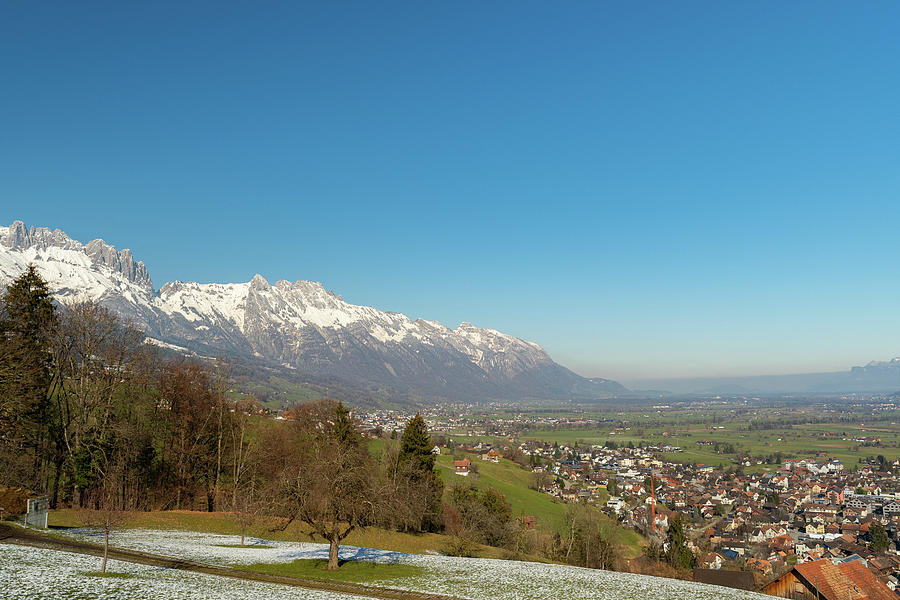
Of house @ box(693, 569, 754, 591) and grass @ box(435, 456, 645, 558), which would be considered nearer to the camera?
house @ box(693, 569, 754, 591)

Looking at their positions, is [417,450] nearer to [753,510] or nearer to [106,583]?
[106,583]

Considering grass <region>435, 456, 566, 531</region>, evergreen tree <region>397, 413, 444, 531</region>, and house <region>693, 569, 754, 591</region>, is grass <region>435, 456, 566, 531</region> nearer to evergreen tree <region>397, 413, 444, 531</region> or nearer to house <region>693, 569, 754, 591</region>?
evergreen tree <region>397, 413, 444, 531</region>

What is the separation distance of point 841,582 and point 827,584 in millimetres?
1770

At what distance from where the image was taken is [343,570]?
34.4 m

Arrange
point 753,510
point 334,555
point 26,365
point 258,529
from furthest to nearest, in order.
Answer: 1. point 753,510
2. point 258,529
3. point 26,365
4. point 334,555

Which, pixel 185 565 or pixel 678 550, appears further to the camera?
pixel 678 550

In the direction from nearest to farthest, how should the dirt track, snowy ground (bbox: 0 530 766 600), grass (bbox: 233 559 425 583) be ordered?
snowy ground (bbox: 0 530 766 600) < the dirt track < grass (bbox: 233 559 425 583)

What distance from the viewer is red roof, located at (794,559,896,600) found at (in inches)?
1935

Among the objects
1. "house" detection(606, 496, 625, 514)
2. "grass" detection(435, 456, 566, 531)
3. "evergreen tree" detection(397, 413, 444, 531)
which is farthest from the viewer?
"house" detection(606, 496, 625, 514)

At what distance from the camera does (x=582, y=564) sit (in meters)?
62.0

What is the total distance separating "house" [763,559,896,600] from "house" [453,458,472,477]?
7224cm

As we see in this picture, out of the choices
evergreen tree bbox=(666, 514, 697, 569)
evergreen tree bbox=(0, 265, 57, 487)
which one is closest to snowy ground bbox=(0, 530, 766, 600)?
evergreen tree bbox=(0, 265, 57, 487)

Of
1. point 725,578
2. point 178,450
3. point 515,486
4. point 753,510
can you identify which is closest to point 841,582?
point 725,578

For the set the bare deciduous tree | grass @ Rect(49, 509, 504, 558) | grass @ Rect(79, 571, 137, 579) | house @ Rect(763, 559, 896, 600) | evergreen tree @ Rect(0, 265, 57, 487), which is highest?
evergreen tree @ Rect(0, 265, 57, 487)
